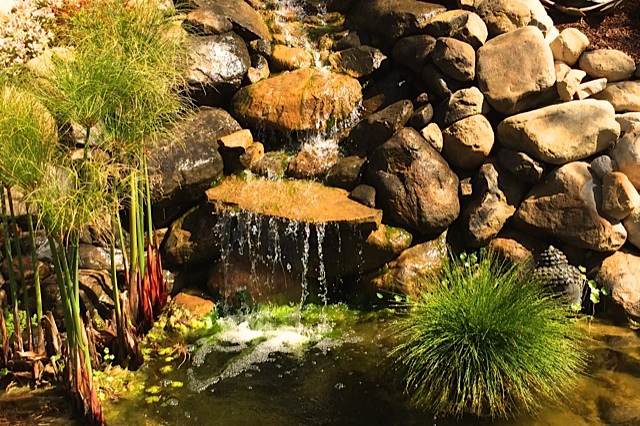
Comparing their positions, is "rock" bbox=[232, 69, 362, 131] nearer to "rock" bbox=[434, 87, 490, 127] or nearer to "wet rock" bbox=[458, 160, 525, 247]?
"rock" bbox=[434, 87, 490, 127]

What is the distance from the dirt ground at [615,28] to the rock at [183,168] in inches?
188

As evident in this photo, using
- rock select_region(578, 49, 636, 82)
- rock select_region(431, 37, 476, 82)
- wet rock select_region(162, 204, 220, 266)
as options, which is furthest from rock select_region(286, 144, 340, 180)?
rock select_region(578, 49, 636, 82)

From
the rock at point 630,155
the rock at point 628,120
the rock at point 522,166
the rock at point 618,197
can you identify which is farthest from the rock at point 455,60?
the rock at point 618,197

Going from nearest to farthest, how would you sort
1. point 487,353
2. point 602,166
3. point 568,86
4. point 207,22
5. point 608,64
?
point 487,353 → point 602,166 → point 568,86 → point 608,64 → point 207,22

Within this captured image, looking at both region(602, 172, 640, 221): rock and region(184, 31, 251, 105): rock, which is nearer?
region(602, 172, 640, 221): rock

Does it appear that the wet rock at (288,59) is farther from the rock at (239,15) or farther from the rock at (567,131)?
the rock at (567,131)

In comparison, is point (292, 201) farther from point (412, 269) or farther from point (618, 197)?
point (618, 197)

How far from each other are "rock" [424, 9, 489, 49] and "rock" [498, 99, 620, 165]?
1233 millimetres

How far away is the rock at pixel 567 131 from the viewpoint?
22.8 ft

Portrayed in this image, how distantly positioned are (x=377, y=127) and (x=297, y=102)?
1040 mm

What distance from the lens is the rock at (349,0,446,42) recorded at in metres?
7.99

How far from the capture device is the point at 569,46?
25.5ft

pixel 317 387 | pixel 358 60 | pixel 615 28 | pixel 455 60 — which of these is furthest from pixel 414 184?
pixel 615 28

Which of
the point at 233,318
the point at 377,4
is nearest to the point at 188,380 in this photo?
the point at 233,318
